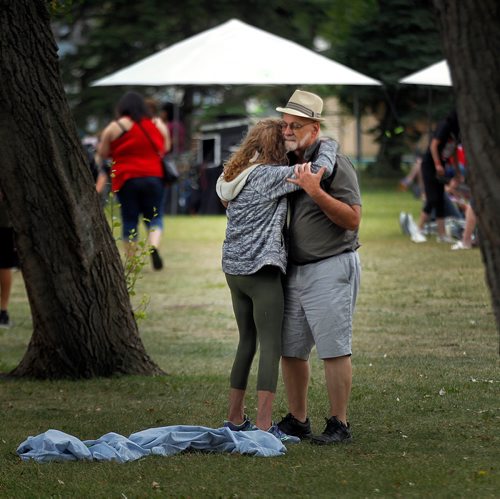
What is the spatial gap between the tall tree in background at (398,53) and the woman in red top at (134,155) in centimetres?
2265

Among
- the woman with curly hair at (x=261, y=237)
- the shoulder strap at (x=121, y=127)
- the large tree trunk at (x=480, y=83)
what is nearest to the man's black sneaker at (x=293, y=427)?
the woman with curly hair at (x=261, y=237)

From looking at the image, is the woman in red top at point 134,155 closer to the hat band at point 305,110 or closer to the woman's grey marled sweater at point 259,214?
the woman's grey marled sweater at point 259,214

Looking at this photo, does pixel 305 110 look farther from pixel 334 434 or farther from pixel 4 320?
pixel 4 320

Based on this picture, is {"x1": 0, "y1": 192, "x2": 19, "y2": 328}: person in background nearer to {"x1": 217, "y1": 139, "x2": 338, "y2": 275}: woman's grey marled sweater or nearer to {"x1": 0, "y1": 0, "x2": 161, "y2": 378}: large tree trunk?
{"x1": 0, "y1": 0, "x2": 161, "y2": 378}: large tree trunk

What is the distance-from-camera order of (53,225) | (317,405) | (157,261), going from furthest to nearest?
(157,261), (53,225), (317,405)

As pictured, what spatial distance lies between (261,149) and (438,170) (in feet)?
34.7

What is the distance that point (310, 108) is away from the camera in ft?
22.9

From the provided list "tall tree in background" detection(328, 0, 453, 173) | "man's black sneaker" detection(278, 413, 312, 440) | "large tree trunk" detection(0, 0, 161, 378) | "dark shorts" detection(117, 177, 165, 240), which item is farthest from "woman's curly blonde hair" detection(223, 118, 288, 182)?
"tall tree in background" detection(328, 0, 453, 173)

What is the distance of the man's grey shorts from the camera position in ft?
22.6

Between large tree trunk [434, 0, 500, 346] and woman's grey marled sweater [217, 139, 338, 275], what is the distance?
2.24m

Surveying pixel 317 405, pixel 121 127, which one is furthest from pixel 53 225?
pixel 121 127

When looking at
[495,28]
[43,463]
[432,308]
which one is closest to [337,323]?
[43,463]

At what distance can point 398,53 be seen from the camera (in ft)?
128

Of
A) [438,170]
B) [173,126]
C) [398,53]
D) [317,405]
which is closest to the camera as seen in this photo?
[317,405]
